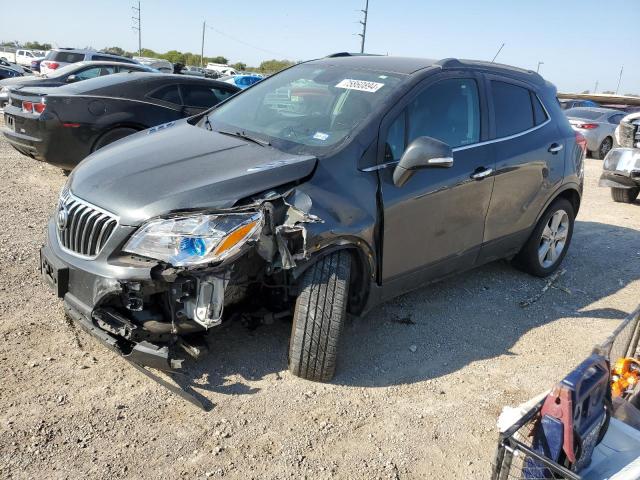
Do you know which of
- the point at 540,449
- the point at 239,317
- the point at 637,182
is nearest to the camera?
the point at 540,449

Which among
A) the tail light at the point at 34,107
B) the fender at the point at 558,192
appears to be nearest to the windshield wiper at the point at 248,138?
the fender at the point at 558,192

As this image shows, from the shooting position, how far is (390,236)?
341 cm

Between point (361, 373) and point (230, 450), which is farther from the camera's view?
point (361, 373)

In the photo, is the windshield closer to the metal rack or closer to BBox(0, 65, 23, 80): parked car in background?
the metal rack

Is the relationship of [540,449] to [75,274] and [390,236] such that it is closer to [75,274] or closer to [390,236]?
[390,236]

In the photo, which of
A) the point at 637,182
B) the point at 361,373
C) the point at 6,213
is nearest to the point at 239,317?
the point at 361,373

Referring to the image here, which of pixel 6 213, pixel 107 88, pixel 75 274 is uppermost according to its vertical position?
pixel 107 88

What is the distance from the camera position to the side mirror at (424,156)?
321cm

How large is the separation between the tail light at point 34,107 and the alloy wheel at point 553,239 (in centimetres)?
550

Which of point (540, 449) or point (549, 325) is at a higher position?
point (540, 449)

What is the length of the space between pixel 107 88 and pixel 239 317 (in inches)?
185

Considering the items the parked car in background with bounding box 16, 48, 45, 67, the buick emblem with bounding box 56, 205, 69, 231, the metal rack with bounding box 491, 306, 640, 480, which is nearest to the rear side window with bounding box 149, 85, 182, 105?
the buick emblem with bounding box 56, 205, 69, 231

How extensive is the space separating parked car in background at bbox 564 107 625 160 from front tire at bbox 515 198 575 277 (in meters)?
10.7

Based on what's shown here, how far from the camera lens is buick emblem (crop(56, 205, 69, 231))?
311 cm
